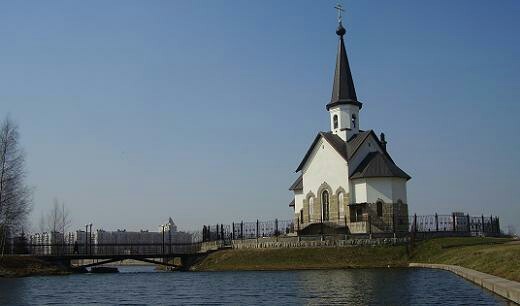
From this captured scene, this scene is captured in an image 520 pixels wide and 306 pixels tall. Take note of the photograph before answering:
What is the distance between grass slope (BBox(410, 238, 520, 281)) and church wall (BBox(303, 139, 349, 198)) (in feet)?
38.1

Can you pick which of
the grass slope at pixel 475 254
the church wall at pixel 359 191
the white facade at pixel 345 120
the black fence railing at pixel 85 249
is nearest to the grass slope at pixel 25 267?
the black fence railing at pixel 85 249

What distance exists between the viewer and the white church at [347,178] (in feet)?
170

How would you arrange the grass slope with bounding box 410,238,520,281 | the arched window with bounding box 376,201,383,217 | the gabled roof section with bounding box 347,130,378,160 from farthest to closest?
the gabled roof section with bounding box 347,130,378,160 → the arched window with bounding box 376,201,383,217 → the grass slope with bounding box 410,238,520,281

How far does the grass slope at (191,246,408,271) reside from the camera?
141 feet

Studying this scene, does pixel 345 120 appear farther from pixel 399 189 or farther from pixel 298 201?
pixel 298 201

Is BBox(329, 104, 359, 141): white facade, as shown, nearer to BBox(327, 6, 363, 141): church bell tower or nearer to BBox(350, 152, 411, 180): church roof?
BBox(327, 6, 363, 141): church bell tower

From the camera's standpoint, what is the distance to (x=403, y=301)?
19.7m

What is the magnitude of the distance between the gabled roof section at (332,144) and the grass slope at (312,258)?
1153 centimetres

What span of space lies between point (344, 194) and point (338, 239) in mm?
8223

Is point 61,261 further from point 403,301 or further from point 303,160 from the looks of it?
point 403,301

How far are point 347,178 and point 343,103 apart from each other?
788 cm

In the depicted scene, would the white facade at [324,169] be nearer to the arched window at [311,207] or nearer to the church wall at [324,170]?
the church wall at [324,170]

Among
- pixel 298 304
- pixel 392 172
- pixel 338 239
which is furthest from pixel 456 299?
pixel 392 172

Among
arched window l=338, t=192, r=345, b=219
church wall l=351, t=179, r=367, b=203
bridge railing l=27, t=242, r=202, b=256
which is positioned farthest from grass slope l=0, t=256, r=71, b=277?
church wall l=351, t=179, r=367, b=203
